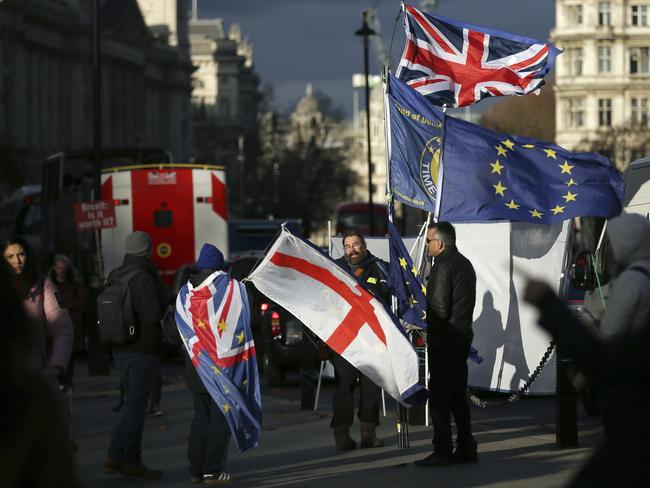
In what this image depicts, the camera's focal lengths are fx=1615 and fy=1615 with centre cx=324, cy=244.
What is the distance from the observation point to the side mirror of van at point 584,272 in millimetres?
11789

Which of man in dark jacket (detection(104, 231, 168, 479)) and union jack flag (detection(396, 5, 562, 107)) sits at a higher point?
union jack flag (detection(396, 5, 562, 107))

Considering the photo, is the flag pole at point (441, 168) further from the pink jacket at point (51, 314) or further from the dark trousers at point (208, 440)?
the pink jacket at point (51, 314)

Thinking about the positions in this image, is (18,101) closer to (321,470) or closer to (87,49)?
(87,49)

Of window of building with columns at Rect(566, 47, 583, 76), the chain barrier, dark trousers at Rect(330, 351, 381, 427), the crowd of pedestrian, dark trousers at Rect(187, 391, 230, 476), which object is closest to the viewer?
the crowd of pedestrian

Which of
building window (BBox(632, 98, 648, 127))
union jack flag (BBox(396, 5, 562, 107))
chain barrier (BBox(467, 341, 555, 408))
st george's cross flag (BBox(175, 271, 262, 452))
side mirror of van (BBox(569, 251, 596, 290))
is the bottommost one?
chain barrier (BBox(467, 341, 555, 408))

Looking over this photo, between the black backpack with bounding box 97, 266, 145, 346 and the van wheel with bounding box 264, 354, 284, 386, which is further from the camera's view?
the van wheel with bounding box 264, 354, 284, 386

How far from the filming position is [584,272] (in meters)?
12.0

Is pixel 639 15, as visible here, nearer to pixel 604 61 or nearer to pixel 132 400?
pixel 604 61

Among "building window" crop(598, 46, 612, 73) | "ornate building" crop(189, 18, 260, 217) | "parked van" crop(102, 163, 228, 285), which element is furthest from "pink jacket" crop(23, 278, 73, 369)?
"ornate building" crop(189, 18, 260, 217)

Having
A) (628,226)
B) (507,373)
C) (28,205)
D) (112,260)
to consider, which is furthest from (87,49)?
(628,226)

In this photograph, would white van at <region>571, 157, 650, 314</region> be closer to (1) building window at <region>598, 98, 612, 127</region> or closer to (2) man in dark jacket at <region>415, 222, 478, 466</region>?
(2) man in dark jacket at <region>415, 222, 478, 466</region>

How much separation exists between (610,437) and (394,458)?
6759mm

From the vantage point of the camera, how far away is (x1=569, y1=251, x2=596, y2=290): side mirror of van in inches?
464

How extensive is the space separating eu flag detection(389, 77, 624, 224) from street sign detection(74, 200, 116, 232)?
12.9m
